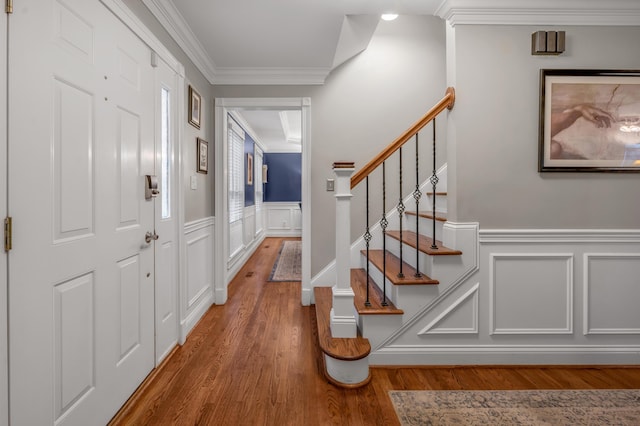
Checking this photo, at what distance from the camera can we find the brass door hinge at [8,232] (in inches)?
41.4

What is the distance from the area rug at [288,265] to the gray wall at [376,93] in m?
1.57

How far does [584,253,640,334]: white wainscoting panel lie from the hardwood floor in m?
0.28

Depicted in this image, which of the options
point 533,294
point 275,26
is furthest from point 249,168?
point 533,294

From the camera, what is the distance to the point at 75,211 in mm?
1349

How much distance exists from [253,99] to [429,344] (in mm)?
2620

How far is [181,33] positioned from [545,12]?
2.45 m

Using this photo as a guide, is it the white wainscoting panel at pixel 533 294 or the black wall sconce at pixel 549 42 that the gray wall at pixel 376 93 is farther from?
the white wainscoting panel at pixel 533 294

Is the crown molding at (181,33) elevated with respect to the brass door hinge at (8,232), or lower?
elevated

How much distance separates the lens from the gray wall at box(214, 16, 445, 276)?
10.6ft

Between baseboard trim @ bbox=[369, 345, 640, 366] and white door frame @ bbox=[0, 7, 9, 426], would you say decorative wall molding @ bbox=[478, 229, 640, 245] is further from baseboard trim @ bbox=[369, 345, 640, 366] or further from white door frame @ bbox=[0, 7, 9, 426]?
white door frame @ bbox=[0, 7, 9, 426]

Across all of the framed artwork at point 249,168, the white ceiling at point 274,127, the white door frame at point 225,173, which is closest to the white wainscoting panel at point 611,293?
the white door frame at point 225,173

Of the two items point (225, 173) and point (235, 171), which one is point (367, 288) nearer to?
point (225, 173)

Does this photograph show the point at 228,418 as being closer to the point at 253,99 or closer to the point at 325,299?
the point at 325,299

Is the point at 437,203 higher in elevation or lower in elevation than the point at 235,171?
lower
